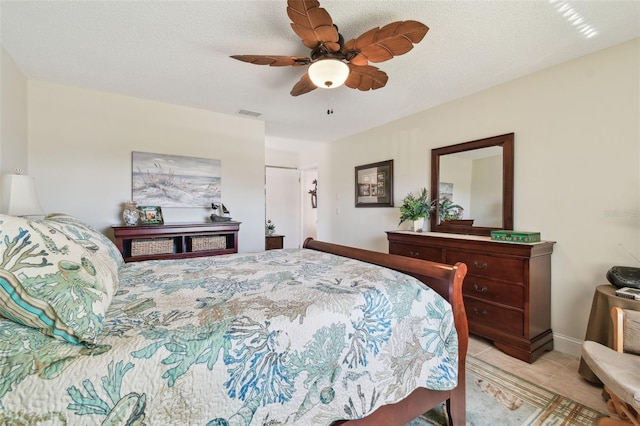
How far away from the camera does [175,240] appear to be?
10.7 ft

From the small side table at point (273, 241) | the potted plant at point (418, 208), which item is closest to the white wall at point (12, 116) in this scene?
the small side table at point (273, 241)

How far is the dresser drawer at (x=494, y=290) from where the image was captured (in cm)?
229

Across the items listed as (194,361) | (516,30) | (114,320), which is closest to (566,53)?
(516,30)

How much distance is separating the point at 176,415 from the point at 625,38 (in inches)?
133

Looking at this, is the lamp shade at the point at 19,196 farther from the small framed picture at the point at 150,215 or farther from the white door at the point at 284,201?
the white door at the point at 284,201

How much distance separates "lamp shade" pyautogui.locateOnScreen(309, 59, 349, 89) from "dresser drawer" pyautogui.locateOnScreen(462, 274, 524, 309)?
205cm

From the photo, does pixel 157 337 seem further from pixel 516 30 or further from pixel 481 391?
pixel 516 30

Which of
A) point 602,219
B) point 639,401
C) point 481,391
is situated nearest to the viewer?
Result: point 639,401

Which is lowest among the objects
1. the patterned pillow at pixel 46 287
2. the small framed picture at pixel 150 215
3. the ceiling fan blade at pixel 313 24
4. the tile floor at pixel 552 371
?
the tile floor at pixel 552 371

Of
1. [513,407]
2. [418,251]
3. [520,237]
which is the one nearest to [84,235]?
[513,407]

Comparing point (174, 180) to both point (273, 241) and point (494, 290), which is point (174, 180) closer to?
point (273, 241)

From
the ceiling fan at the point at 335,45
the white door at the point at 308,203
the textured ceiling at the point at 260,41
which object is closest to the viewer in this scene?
the ceiling fan at the point at 335,45

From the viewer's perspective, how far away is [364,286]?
1.36 meters

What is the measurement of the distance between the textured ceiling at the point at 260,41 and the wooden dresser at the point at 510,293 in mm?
1512
